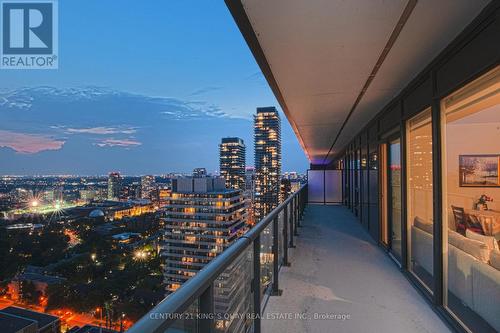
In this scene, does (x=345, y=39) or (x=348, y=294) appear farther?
(x=348, y=294)

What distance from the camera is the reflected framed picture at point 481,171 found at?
15.4 feet

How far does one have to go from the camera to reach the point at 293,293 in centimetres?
315

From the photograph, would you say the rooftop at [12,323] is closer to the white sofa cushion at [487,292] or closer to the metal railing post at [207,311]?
the metal railing post at [207,311]

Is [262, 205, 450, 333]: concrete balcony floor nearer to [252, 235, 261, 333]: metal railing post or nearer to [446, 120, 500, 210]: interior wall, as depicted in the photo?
[252, 235, 261, 333]: metal railing post

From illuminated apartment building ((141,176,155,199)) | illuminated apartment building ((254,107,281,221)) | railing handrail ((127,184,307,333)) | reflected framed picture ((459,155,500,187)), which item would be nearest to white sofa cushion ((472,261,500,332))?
railing handrail ((127,184,307,333))

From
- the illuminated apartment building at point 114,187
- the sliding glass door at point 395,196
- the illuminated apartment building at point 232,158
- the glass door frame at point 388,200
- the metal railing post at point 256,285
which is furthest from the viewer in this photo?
the illuminated apartment building at point 114,187

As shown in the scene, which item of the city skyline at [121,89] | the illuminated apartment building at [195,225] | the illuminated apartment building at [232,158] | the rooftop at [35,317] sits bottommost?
the rooftop at [35,317]

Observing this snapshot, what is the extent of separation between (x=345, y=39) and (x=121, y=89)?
423 feet

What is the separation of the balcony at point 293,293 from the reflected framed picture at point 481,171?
7.12 feet

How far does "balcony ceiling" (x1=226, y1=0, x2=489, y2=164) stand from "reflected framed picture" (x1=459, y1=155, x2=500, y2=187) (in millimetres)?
2333

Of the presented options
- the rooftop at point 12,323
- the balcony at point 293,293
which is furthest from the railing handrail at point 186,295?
the rooftop at point 12,323

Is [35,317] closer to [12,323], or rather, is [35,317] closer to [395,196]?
[12,323]

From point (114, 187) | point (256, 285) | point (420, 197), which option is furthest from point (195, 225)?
point (114, 187)

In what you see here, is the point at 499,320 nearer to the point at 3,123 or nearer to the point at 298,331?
the point at 298,331
